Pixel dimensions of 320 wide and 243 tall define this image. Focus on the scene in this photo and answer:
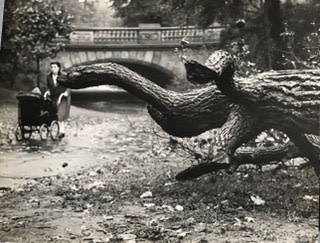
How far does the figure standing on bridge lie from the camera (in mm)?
2174

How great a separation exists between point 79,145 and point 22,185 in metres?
0.27

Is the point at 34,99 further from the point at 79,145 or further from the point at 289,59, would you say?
the point at 289,59

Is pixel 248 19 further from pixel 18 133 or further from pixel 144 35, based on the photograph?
pixel 18 133

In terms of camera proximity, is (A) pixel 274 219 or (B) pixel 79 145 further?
(B) pixel 79 145

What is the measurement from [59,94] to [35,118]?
5.9 inches

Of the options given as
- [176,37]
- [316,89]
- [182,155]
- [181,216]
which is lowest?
[181,216]

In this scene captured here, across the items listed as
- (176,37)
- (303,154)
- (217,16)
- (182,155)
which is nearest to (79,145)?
(182,155)

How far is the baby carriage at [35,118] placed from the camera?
222 cm

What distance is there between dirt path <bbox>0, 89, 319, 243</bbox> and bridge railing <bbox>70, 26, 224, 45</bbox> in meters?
0.29

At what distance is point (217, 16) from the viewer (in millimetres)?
2133

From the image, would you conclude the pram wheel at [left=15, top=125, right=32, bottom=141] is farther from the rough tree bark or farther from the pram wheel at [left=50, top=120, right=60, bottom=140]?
the rough tree bark

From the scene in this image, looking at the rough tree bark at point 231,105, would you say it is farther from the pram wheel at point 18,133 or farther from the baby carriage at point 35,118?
the pram wheel at point 18,133

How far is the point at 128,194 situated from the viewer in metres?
2.19

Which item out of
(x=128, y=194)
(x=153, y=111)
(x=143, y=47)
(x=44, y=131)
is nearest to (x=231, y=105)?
(x=153, y=111)
